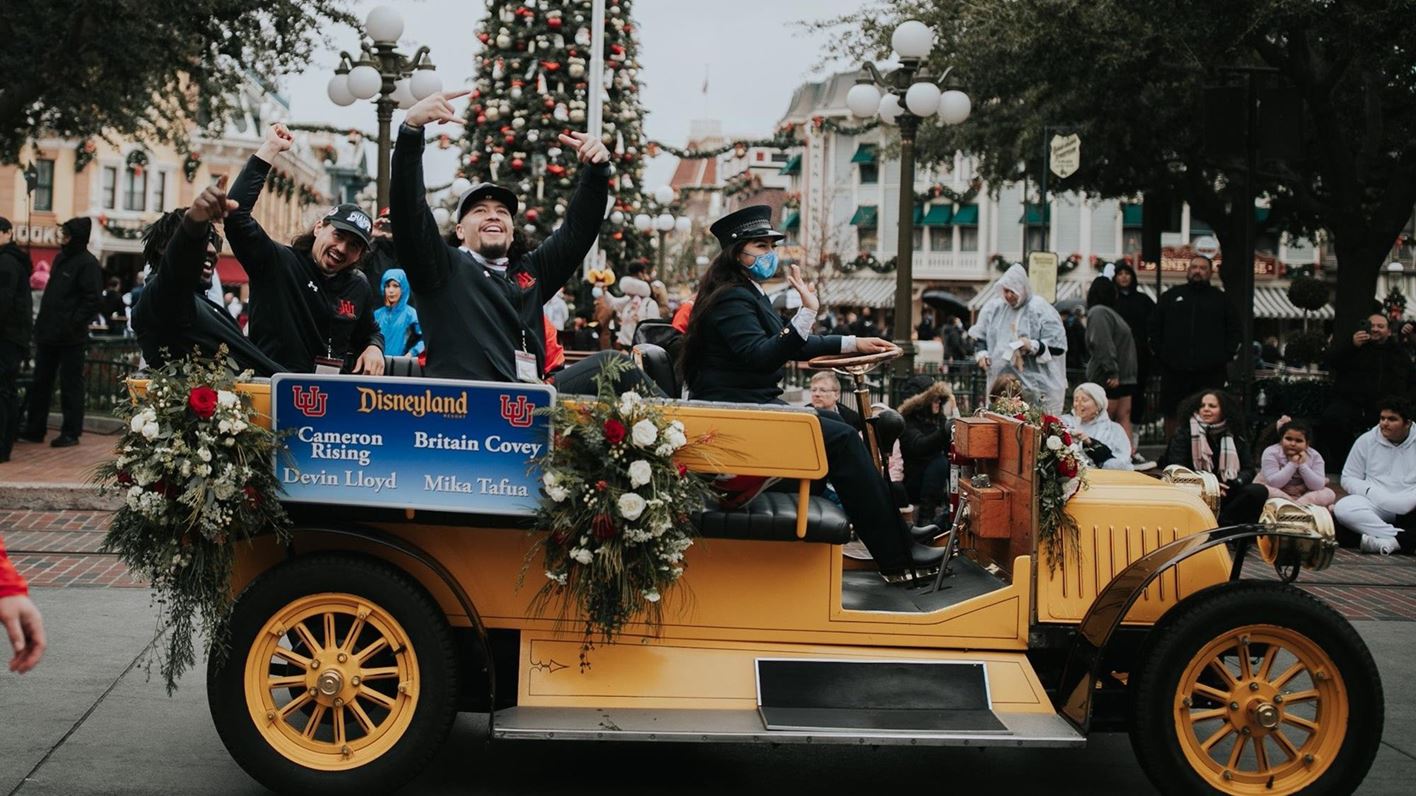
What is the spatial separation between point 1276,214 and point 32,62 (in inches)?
743

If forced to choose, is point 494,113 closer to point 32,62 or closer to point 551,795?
point 32,62

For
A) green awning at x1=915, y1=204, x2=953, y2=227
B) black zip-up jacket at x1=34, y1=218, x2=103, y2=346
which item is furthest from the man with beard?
green awning at x1=915, y1=204, x2=953, y2=227

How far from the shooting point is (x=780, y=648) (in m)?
5.09

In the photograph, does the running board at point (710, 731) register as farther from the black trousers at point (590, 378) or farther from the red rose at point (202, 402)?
the red rose at point (202, 402)

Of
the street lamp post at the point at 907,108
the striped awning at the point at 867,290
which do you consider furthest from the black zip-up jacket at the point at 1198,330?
the striped awning at the point at 867,290

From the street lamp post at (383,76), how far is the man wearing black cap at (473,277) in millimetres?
8891

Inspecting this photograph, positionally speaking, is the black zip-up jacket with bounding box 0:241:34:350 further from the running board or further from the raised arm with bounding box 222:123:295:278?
the running board

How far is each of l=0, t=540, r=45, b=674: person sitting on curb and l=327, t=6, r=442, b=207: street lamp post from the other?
11646 millimetres

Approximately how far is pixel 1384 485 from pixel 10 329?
10581 millimetres

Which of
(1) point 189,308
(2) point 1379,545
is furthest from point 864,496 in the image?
(2) point 1379,545

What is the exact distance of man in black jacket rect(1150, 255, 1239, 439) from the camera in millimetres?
13773

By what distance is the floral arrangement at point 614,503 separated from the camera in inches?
187

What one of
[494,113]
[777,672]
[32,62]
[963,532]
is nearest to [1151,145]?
[494,113]

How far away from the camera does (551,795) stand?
5.24 m
